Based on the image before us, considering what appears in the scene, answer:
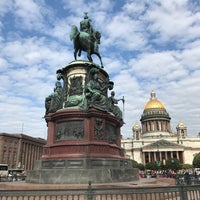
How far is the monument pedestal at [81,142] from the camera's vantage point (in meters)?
12.3

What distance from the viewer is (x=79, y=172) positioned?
39.3ft

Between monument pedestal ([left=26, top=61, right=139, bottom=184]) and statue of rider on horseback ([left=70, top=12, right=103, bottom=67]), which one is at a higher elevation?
statue of rider on horseback ([left=70, top=12, right=103, bottom=67])

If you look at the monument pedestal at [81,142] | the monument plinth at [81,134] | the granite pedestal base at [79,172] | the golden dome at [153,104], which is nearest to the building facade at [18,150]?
the monument plinth at [81,134]

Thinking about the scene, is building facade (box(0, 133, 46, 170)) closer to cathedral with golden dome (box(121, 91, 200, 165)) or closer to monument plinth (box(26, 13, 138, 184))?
cathedral with golden dome (box(121, 91, 200, 165))

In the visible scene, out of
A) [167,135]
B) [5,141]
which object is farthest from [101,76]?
[167,135]

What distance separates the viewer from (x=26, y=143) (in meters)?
84.1

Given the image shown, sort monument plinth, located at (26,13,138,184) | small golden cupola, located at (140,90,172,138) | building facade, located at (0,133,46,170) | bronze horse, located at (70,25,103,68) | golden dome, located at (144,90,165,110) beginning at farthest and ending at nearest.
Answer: golden dome, located at (144,90,165,110), small golden cupola, located at (140,90,172,138), building facade, located at (0,133,46,170), bronze horse, located at (70,25,103,68), monument plinth, located at (26,13,138,184)

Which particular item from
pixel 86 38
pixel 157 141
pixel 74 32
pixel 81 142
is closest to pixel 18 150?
pixel 157 141

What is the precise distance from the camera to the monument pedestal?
1228 centimetres

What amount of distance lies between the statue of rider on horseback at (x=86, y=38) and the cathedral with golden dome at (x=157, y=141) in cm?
9107

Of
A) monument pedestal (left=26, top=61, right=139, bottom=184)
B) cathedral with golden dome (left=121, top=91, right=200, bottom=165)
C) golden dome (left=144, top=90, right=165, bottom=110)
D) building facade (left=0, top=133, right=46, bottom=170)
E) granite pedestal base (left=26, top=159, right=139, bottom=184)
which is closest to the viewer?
granite pedestal base (left=26, top=159, right=139, bottom=184)

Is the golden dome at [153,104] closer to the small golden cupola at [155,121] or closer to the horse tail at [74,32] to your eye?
the small golden cupola at [155,121]

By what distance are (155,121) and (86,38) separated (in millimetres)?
112097

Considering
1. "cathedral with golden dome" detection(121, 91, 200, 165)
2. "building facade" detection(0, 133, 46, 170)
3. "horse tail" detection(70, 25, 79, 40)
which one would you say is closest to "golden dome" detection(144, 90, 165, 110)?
"cathedral with golden dome" detection(121, 91, 200, 165)
